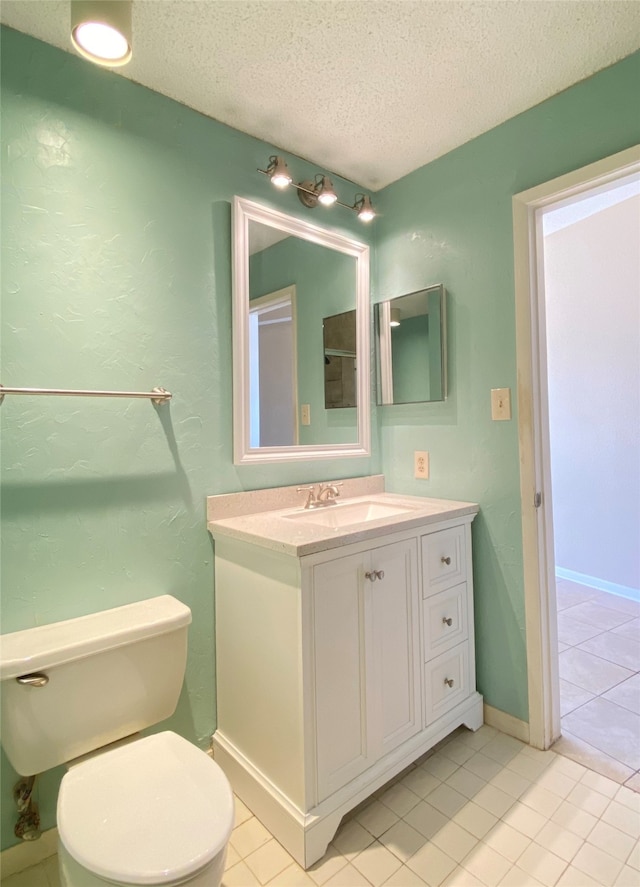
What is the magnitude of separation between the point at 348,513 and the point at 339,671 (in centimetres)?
69

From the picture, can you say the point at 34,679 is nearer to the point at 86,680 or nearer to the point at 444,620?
the point at 86,680

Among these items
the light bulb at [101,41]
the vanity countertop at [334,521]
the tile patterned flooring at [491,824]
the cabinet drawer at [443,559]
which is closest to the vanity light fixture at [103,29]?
the light bulb at [101,41]

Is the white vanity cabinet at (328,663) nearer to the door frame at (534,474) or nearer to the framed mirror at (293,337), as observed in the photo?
the door frame at (534,474)

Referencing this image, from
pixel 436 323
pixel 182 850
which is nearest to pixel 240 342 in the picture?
pixel 436 323

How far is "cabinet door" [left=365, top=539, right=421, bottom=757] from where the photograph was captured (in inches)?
53.4

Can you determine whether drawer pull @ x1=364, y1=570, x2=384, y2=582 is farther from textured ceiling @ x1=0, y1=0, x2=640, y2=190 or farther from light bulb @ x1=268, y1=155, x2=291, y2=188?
textured ceiling @ x1=0, y1=0, x2=640, y2=190

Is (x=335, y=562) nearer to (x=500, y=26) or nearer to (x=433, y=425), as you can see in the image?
(x=433, y=425)

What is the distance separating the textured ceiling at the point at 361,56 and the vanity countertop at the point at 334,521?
140cm

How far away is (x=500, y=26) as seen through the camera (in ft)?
4.16

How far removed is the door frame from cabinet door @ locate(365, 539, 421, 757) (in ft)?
1.53

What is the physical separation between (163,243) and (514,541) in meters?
1.65

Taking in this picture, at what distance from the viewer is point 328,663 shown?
A: 1229 millimetres

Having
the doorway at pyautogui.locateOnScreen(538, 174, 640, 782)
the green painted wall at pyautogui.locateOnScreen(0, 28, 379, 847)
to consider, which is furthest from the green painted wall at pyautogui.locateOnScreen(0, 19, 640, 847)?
the doorway at pyautogui.locateOnScreen(538, 174, 640, 782)

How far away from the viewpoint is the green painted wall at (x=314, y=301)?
5.89 ft
